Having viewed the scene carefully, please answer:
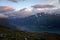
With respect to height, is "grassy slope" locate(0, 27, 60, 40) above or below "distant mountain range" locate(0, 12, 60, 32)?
below

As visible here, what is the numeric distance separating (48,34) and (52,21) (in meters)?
0.23

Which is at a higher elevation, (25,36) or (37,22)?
(37,22)

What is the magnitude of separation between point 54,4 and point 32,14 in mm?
416

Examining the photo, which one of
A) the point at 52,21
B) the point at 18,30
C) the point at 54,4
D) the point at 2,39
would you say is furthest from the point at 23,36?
the point at 54,4

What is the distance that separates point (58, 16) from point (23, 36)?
2.26 feet

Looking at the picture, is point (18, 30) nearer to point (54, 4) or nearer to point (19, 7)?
point (19, 7)

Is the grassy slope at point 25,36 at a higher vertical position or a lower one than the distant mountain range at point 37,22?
lower

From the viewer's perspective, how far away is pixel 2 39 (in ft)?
9.94

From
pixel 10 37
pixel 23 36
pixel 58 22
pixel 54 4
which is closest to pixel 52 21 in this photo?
pixel 58 22

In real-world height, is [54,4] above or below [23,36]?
above

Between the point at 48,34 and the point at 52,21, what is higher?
the point at 52,21

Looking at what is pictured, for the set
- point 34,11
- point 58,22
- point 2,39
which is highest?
point 34,11

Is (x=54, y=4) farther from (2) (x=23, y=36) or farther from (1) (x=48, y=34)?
(2) (x=23, y=36)

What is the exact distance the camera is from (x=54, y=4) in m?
3.06
